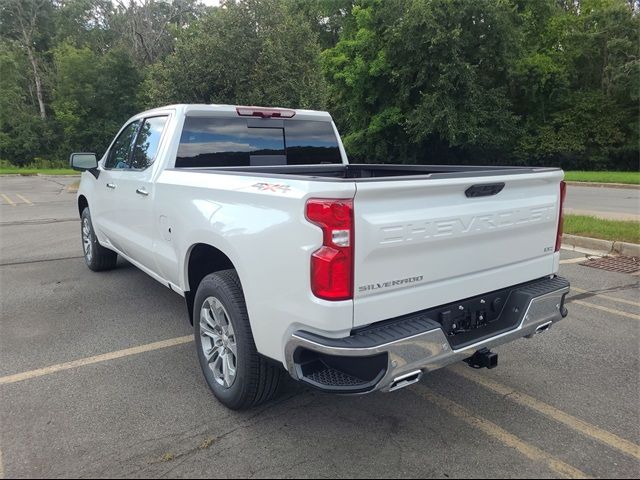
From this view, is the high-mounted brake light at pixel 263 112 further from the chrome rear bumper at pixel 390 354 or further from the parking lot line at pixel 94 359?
the chrome rear bumper at pixel 390 354

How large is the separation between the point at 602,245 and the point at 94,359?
719 cm

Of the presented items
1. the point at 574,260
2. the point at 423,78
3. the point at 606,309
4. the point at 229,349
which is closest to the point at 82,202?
the point at 229,349

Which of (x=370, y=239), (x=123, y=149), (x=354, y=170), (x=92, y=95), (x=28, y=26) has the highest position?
(x=28, y=26)

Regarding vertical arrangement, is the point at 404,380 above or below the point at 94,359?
above

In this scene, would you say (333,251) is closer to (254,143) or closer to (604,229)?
(254,143)

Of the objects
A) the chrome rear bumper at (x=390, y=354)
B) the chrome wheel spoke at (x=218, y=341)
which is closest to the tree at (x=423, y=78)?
the chrome wheel spoke at (x=218, y=341)

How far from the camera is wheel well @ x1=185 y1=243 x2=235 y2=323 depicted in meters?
3.45

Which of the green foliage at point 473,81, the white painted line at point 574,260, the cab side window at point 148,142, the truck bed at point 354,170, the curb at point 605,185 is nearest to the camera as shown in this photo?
the truck bed at point 354,170

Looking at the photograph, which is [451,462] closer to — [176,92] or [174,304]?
[174,304]

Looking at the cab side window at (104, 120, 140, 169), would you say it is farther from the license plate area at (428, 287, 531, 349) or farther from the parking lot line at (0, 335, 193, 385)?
the license plate area at (428, 287, 531, 349)

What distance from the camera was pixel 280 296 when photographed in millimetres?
2576

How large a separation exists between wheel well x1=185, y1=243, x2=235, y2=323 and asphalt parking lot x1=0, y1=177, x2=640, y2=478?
2.03 feet

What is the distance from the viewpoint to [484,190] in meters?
2.88

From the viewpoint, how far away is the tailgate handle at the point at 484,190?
110 inches
